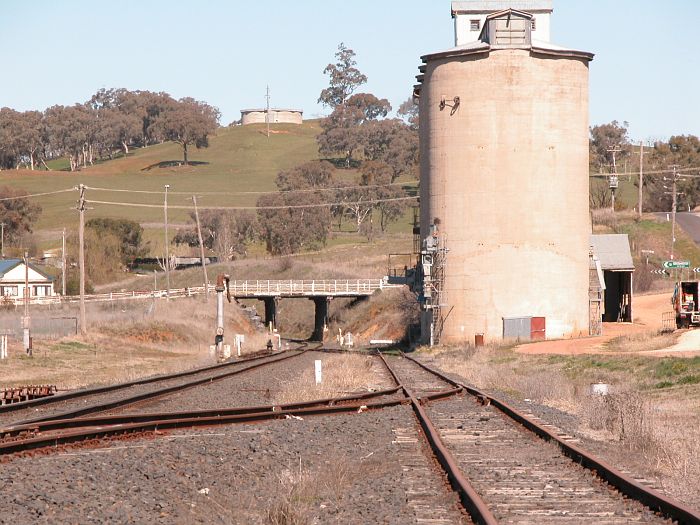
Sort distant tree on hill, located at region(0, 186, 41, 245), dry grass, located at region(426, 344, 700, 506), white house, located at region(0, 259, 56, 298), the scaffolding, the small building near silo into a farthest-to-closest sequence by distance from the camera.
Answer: distant tree on hill, located at region(0, 186, 41, 245) → white house, located at region(0, 259, 56, 298) → the small building near silo → the scaffolding → dry grass, located at region(426, 344, 700, 506)

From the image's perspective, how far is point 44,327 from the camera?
2591 inches

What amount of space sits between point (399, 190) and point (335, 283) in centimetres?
6639

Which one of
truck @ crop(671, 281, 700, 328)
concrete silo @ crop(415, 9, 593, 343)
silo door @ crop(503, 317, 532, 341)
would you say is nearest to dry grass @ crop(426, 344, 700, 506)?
truck @ crop(671, 281, 700, 328)

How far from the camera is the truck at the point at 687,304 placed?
47062 millimetres

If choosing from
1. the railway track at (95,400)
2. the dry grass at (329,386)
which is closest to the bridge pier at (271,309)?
the dry grass at (329,386)

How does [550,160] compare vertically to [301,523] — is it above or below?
above

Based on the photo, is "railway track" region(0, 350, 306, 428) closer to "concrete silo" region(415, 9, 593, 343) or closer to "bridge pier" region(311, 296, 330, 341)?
"concrete silo" region(415, 9, 593, 343)

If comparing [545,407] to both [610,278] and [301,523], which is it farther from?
[610,278]

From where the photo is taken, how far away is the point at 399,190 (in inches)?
5955

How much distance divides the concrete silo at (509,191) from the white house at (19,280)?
53.1 meters

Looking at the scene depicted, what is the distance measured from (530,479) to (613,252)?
187 feet

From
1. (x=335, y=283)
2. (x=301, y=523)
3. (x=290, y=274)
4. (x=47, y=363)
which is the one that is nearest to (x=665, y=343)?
(x=47, y=363)

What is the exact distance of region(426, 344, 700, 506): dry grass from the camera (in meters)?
12.2

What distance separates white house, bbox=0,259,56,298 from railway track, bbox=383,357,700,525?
86.4m
